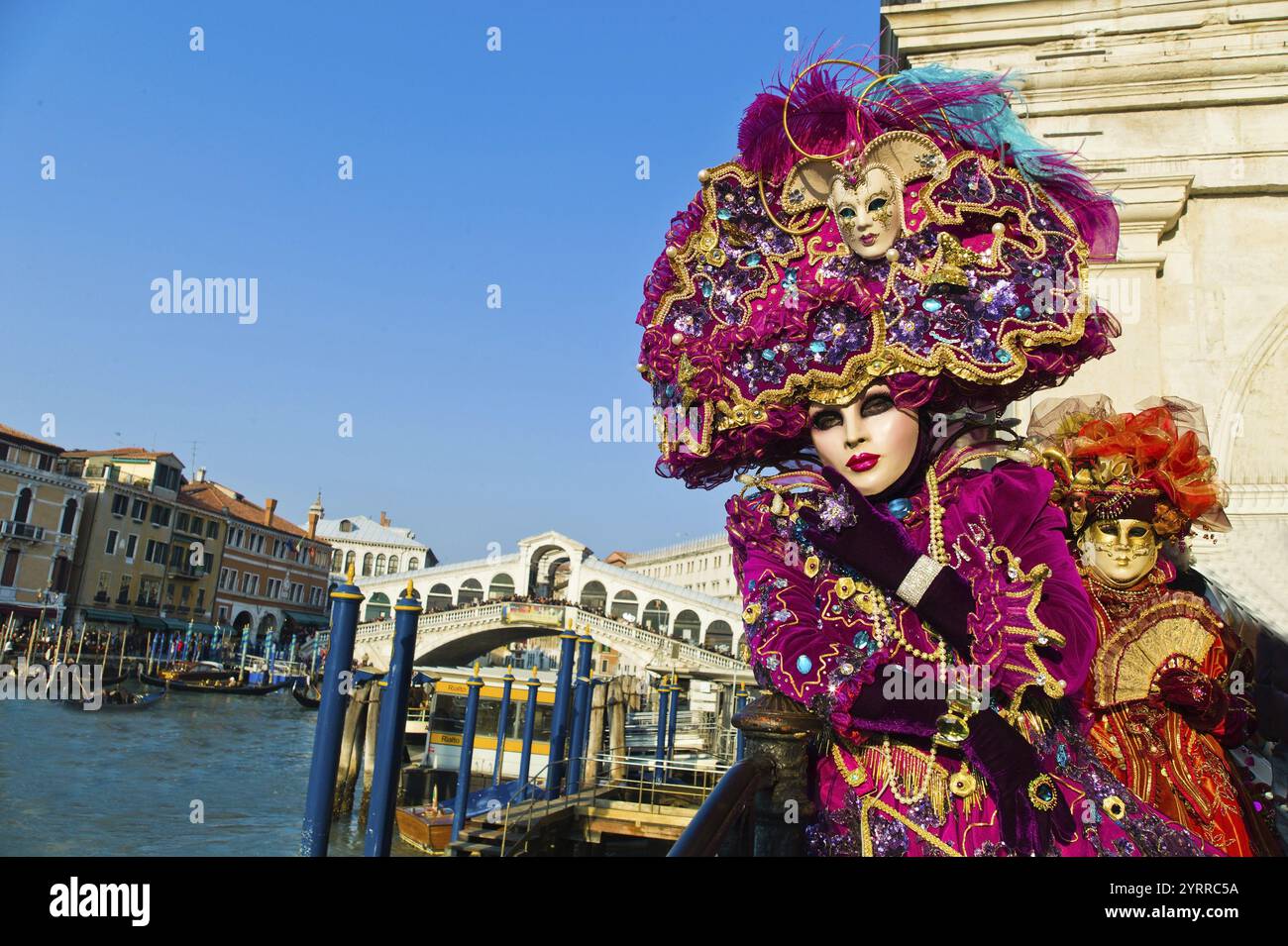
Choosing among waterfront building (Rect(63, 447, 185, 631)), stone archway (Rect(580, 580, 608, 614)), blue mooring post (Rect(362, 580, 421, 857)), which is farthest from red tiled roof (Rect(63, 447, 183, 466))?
blue mooring post (Rect(362, 580, 421, 857))

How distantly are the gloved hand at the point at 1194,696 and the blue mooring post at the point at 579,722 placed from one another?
27.2 feet

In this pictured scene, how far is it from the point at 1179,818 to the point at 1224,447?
6.97ft

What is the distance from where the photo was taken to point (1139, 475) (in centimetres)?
249

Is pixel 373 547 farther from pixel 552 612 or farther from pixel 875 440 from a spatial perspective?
pixel 875 440

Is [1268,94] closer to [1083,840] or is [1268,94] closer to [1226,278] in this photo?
[1226,278]

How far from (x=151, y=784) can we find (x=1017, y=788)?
16954 mm

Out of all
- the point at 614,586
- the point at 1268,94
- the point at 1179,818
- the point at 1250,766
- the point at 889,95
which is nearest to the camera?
the point at 889,95

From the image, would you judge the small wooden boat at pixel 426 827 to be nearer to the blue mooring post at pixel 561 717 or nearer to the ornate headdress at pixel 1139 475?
the blue mooring post at pixel 561 717

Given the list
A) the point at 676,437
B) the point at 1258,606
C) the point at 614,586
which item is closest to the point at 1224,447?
the point at 1258,606

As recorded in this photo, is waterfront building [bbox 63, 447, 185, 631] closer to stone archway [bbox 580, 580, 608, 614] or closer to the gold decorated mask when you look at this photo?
stone archway [bbox 580, 580, 608, 614]

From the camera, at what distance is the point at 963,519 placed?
5.98 ft

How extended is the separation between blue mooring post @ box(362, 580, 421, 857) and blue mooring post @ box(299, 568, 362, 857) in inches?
7.2
